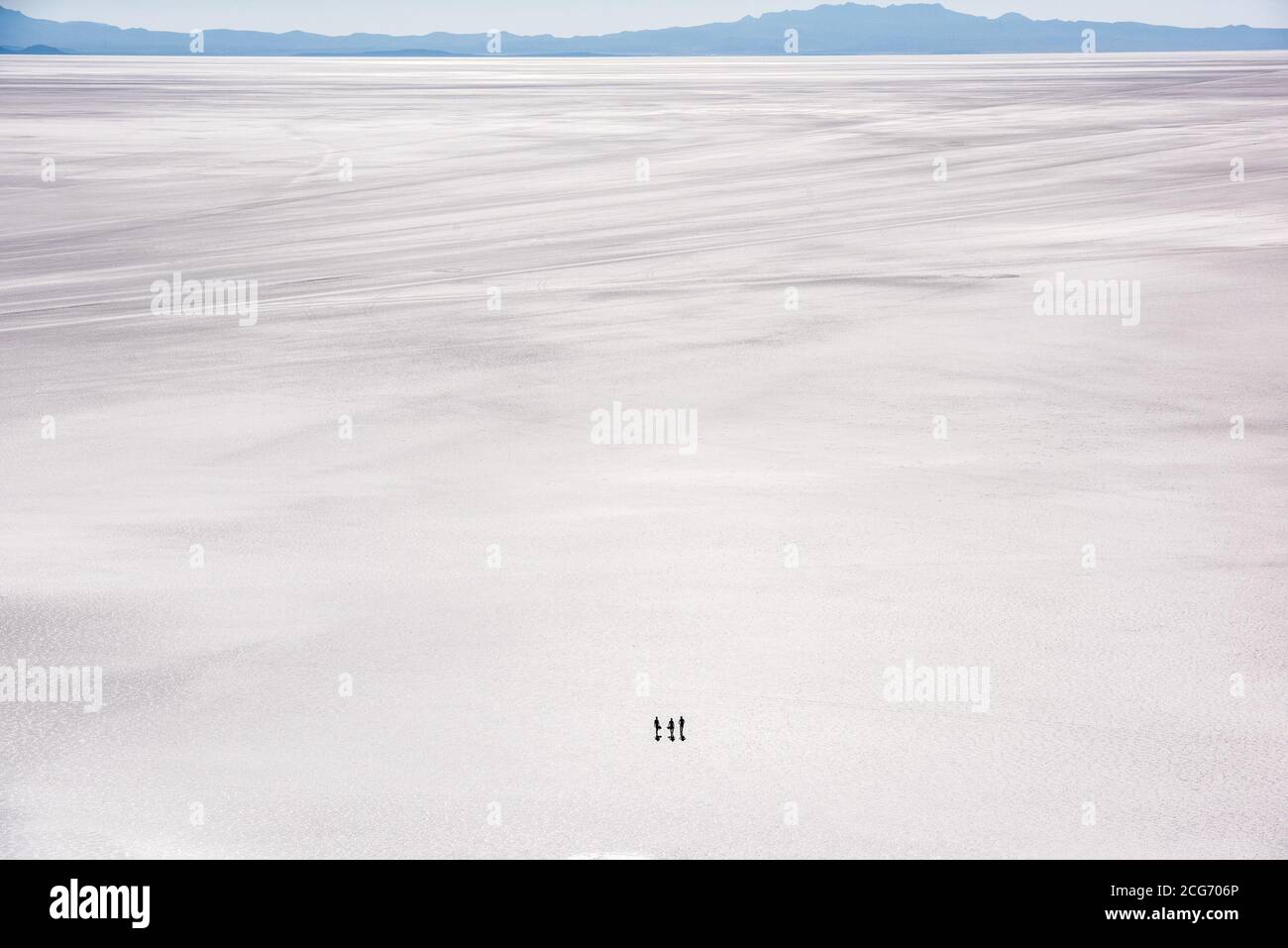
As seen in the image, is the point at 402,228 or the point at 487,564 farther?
the point at 402,228

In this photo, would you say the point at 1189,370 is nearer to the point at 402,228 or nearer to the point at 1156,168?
the point at 402,228

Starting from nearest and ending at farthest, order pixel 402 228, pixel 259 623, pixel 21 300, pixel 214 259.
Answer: pixel 259 623
pixel 21 300
pixel 214 259
pixel 402 228

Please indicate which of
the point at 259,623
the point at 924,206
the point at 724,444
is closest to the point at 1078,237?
the point at 924,206

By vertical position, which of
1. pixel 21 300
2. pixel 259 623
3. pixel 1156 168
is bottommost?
pixel 259 623

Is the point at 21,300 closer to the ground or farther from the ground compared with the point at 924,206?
closer to the ground

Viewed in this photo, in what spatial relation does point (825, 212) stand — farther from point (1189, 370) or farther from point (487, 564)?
point (487, 564)

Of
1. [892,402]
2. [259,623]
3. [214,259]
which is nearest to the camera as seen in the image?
[259,623]
